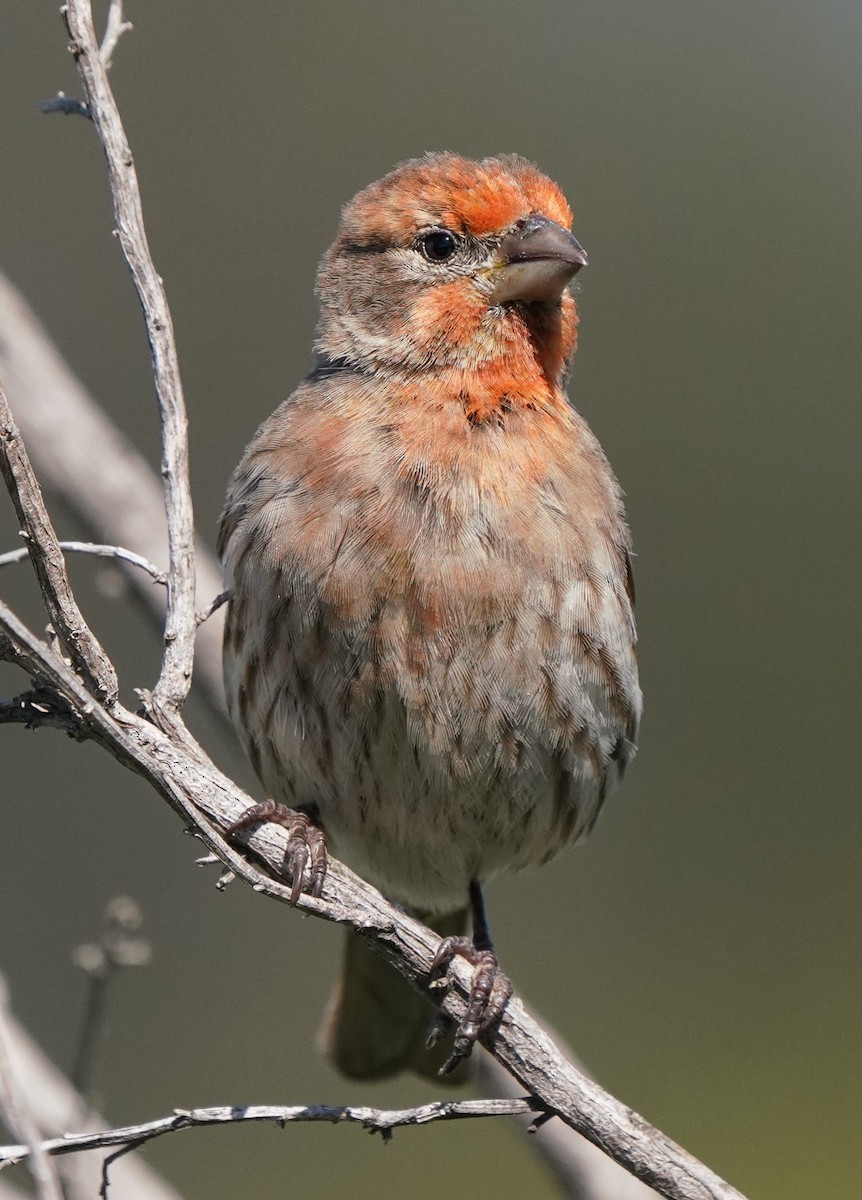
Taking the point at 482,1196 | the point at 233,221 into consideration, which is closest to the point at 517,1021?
the point at 482,1196

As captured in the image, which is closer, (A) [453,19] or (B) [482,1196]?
(B) [482,1196]

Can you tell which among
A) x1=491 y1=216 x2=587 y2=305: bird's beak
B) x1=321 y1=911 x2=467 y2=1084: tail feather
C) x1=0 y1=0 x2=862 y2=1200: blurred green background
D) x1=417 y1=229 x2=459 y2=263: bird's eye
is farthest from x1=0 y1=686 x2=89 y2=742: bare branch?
x1=0 y1=0 x2=862 y2=1200: blurred green background

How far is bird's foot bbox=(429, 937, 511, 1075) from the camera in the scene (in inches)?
140

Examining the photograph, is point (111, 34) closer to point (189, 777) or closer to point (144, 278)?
point (144, 278)

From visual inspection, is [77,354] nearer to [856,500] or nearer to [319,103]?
[319,103]

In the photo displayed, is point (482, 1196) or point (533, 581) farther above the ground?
point (533, 581)

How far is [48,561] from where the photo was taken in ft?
10.3

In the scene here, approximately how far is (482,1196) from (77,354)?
16.9 ft

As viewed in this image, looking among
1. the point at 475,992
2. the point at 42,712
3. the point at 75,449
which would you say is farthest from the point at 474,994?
the point at 75,449

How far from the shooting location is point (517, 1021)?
3598 millimetres

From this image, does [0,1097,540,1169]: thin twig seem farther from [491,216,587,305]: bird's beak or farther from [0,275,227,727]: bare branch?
[491,216,587,305]: bird's beak

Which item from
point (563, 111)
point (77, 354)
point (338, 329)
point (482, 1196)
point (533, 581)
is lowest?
point (482, 1196)

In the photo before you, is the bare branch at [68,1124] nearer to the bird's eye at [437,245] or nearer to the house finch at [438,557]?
the house finch at [438,557]

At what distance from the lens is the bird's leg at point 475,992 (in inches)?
140
